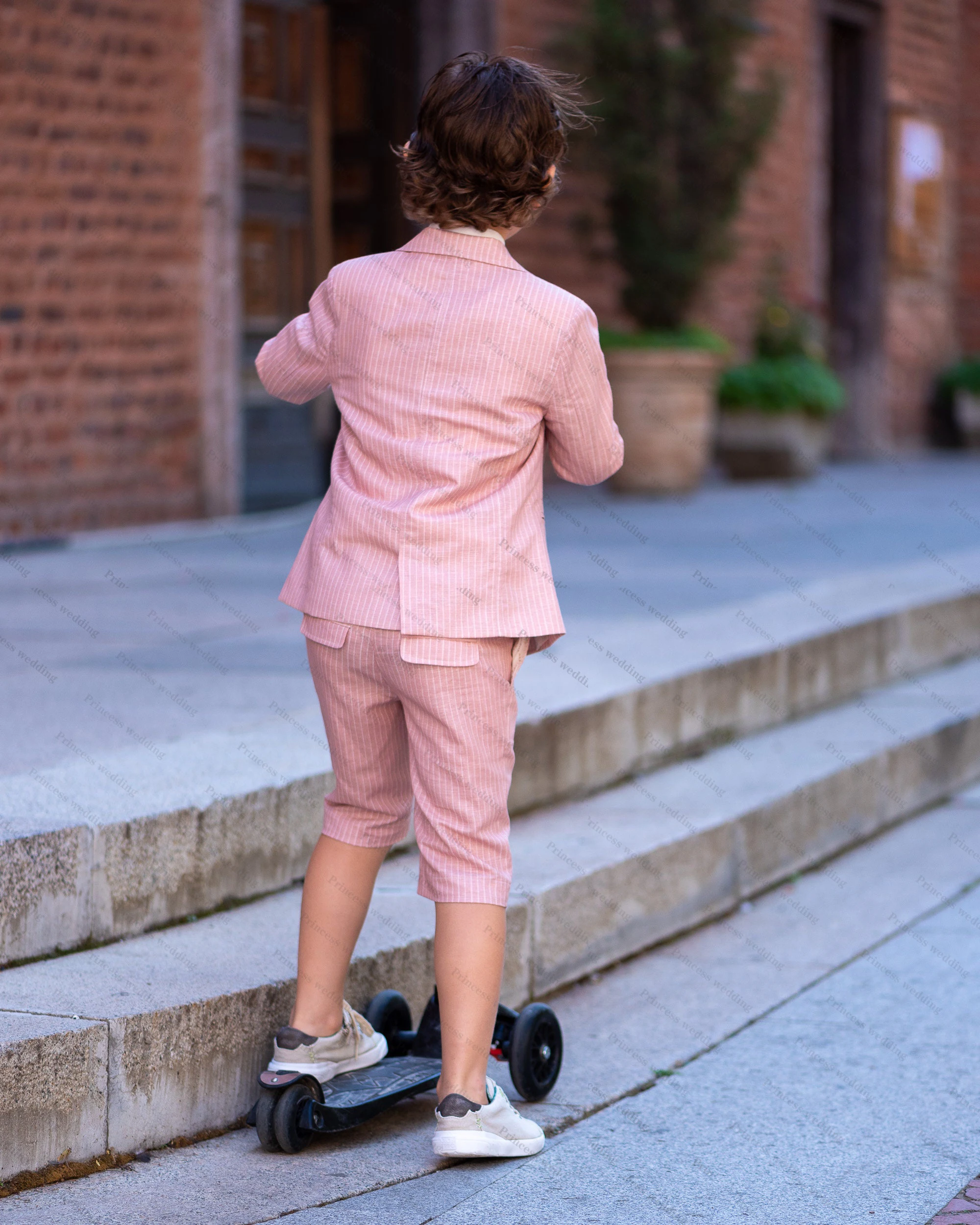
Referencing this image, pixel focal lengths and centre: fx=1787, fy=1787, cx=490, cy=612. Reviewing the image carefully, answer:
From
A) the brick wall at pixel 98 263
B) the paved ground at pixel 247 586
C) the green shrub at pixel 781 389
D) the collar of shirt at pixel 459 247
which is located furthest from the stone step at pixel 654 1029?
the green shrub at pixel 781 389

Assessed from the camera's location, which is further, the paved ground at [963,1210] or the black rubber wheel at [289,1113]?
the black rubber wheel at [289,1113]

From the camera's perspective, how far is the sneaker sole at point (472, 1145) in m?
2.62

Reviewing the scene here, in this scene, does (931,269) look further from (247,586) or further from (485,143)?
(485,143)

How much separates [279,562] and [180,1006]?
4.76m

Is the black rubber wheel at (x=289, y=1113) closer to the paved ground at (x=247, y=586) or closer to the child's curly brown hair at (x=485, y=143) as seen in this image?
the paved ground at (x=247, y=586)

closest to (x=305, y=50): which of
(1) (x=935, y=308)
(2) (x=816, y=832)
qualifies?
(2) (x=816, y=832)

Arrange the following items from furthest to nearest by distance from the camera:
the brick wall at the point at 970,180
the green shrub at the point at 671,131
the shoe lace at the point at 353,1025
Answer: the brick wall at the point at 970,180
the green shrub at the point at 671,131
the shoe lace at the point at 353,1025

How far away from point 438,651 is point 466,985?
505 mm

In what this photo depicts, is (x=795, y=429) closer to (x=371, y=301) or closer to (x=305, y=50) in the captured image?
(x=305, y=50)

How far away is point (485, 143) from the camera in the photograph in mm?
2469

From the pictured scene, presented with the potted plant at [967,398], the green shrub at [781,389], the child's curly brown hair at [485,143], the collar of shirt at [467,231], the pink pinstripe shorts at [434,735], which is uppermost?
the child's curly brown hair at [485,143]

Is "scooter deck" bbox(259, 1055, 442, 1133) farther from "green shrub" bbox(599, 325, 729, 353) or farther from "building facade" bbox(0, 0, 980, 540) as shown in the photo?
"green shrub" bbox(599, 325, 729, 353)

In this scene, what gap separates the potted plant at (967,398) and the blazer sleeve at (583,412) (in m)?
15.5

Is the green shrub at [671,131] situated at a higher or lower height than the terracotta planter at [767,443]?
higher
